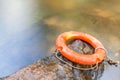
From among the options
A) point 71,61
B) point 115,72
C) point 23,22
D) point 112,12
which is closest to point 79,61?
point 71,61

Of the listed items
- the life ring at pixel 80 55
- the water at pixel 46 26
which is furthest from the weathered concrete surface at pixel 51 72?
the water at pixel 46 26

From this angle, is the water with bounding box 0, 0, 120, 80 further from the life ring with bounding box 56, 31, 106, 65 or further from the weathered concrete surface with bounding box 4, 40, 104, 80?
the weathered concrete surface with bounding box 4, 40, 104, 80

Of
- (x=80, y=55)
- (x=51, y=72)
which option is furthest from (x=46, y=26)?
(x=51, y=72)

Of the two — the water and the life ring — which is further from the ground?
the water

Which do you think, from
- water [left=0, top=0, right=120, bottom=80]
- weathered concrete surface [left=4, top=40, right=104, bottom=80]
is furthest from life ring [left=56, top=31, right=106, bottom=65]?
water [left=0, top=0, right=120, bottom=80]

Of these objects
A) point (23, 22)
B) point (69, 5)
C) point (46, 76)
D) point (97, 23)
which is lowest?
point (46, 76)

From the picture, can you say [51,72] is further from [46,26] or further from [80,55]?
[46,26]

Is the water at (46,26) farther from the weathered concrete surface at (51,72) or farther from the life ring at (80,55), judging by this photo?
the weathered concrete surface at (51,72)

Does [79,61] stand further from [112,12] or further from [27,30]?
[112,12]
